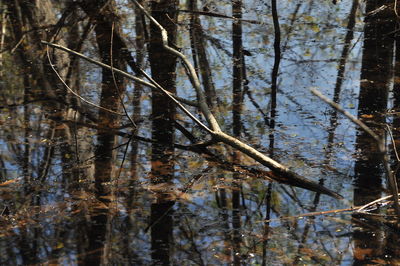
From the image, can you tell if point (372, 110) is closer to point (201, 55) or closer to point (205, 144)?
Result: point (205, 144)

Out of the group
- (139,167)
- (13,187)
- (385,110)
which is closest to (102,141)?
(139,167)

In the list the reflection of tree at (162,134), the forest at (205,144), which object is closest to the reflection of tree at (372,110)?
the forest at (205,144)

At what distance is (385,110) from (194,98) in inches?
88.1

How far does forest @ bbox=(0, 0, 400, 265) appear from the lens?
3812mm

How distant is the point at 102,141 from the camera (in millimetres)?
5508

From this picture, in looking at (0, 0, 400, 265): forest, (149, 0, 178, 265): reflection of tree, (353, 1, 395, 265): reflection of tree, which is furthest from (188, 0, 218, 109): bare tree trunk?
(353, 1, 395, 265): reflection of tree

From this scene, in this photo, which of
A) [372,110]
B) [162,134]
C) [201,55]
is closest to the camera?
[162,134]

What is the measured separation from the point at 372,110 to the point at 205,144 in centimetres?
208

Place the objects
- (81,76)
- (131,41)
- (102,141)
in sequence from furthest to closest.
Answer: (131,41) → (81,76) → (102,141)

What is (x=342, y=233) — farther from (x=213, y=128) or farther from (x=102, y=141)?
(x=102, y=141)

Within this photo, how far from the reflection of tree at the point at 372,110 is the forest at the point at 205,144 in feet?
0.05

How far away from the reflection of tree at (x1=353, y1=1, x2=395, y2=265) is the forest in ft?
0.05

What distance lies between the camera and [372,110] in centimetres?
600

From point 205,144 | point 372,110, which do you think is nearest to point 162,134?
point 205,144
